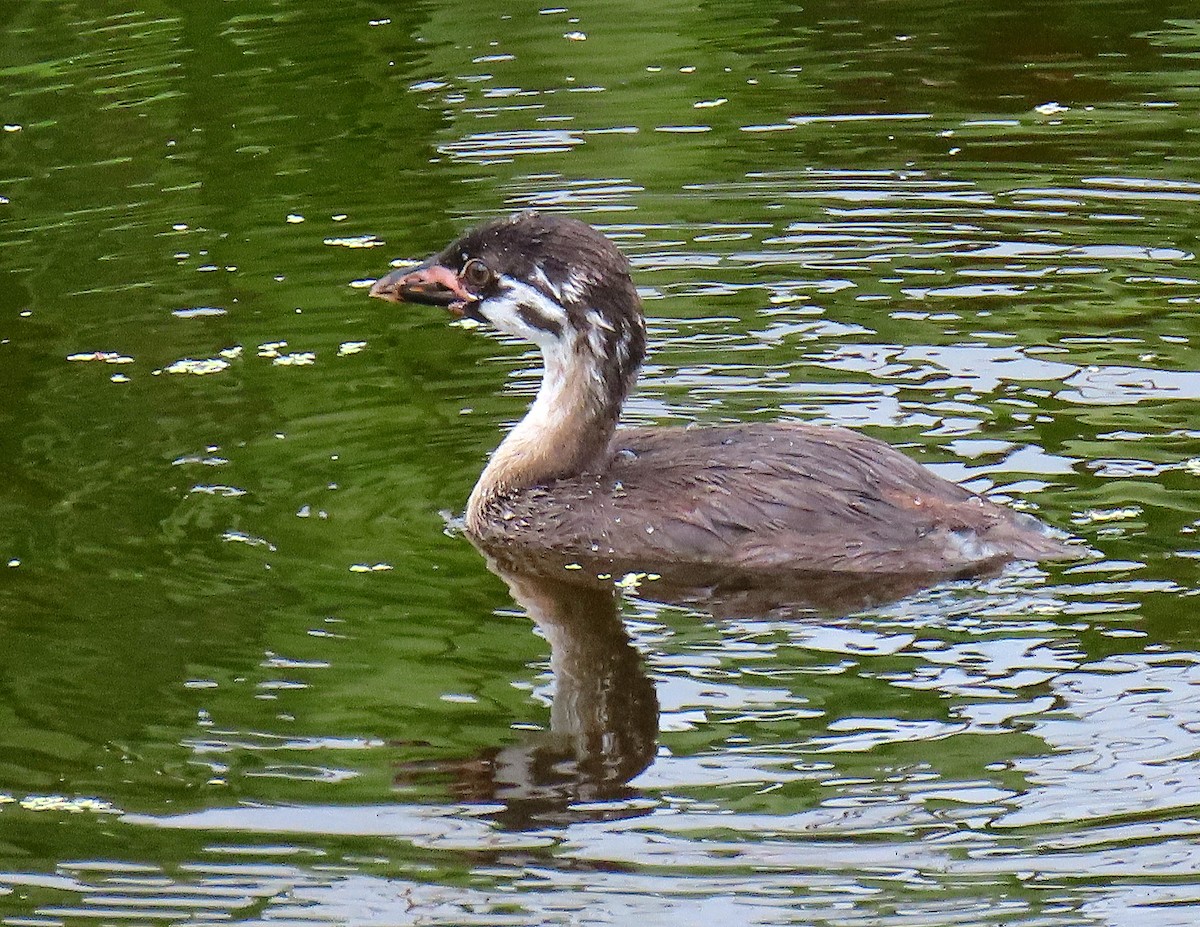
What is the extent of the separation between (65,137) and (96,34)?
1.97 m

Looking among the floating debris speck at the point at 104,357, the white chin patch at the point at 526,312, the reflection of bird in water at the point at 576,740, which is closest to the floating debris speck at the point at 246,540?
the reflection of bird in water at the point at 576,740

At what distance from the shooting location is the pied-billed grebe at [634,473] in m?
7.74

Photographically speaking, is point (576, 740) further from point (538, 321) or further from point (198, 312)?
point (198, 312)

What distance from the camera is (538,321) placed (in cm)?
857

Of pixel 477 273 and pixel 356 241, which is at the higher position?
pixel 477 273

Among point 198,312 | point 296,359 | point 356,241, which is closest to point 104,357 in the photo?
point 198,312

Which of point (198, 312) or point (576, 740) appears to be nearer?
point (576, 740)

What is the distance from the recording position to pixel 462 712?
22.3ft

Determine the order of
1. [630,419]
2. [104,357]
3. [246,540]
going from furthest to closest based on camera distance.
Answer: [104,357], [630,419], [246,540]

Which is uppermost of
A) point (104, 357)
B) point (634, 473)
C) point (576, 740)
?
point (104, 357)

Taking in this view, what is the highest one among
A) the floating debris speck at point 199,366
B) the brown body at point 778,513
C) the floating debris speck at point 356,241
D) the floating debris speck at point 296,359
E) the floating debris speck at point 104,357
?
the floating debris speck at point 356,241

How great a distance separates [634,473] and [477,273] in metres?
1.07

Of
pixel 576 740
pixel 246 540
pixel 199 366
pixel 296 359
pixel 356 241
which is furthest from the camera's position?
pixel 356 241

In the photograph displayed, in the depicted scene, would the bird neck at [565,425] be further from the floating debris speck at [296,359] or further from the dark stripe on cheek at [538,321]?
the floating debris speck at [296,359]
